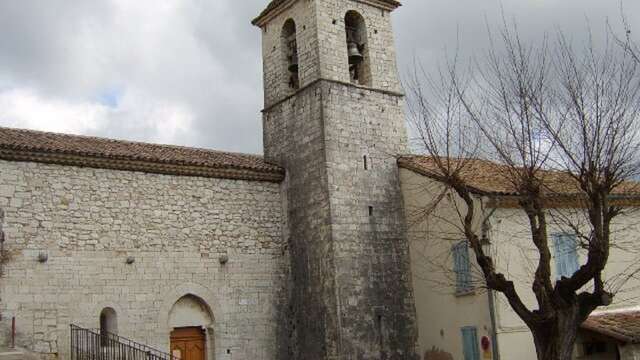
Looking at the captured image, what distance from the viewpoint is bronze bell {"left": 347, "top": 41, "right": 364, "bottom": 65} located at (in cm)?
2027

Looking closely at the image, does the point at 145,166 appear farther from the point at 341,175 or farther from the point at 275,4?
the point at 275,4

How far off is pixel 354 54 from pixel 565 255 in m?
7.44

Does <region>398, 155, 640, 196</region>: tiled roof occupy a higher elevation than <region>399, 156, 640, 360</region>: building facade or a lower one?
higher

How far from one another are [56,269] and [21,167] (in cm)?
224

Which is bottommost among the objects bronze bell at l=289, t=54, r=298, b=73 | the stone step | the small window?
→ the stone step

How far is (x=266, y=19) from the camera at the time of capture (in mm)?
21781

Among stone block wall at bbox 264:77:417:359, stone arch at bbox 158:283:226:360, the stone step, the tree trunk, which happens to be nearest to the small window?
stone arch at bbox 158:283:226:360

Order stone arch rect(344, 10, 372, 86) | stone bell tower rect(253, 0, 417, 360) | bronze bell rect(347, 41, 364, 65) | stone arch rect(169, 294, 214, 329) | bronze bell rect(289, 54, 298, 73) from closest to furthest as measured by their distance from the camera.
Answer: stone arch rect(169, 294, 214, 329) → stone bell tower rect(253, 0, 417, 360) → bronze bell rect(347, 41, 364, 65) → stone arch rect(344, 10, 372, 86) → bronze bell rect(289, 54, 298, 73)

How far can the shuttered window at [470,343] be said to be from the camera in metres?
16.7

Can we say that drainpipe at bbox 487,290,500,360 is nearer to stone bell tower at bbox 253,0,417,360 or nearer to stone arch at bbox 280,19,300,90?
stone bell tower at bbox 253,0,417,360

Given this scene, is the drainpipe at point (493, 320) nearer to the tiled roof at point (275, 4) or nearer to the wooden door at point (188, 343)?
the wooden door at point (188, 343)

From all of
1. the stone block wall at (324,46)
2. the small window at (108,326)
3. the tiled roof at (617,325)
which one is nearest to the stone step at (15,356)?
the small window at (108,326)

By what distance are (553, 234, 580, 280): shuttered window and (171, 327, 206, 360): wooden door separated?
8305 mm

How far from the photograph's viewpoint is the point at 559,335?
39.1 ft
